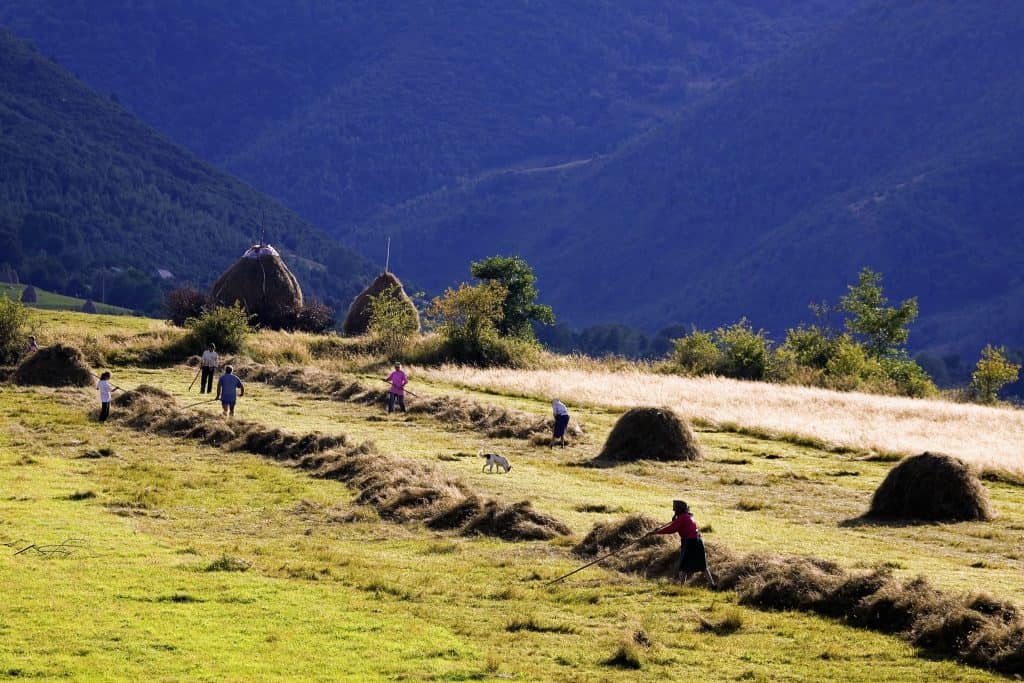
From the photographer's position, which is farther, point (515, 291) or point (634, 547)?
point (515, 291)

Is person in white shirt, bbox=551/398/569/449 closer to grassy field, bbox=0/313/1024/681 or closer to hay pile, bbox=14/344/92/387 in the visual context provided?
grassy field, bbox=0/313/1024/681

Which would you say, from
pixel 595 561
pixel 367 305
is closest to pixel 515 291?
pixel 367 305

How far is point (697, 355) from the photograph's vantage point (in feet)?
244

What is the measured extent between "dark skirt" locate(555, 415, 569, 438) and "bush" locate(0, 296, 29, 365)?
25.1 m

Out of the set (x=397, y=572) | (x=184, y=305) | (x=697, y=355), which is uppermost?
(x=184, y=305)

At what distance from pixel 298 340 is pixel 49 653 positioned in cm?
5302

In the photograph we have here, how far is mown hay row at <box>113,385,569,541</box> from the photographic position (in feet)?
79.9

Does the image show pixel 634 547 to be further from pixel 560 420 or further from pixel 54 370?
pixel 54 370

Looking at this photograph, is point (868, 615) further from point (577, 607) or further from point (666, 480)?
point (666, 480)

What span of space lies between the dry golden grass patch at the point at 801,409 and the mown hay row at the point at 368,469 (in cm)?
1565

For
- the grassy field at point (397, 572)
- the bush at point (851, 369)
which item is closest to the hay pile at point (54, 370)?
the grassy field at point (397, 572)

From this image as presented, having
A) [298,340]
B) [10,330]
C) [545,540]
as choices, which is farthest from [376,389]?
[545,540]

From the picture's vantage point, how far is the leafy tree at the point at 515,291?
84500 millimetres

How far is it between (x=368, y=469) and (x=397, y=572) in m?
9.00
